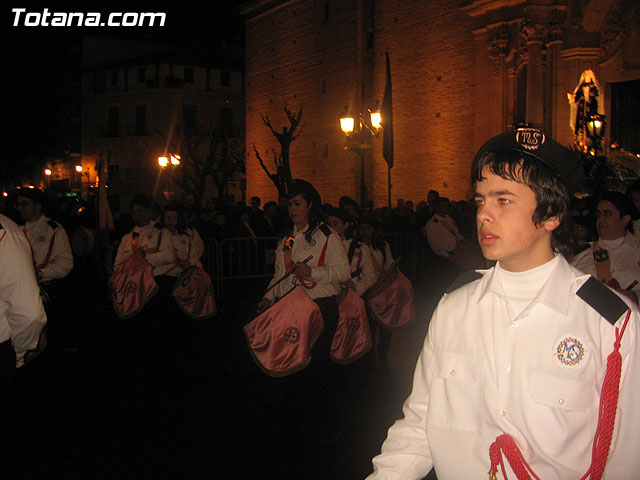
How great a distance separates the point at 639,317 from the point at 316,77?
31492 millimetres

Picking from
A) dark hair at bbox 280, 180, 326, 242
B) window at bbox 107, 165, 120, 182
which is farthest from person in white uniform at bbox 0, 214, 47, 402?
window at bbox 107, 165, 120, 182

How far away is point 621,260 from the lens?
16.9 feet

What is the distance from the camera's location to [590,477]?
75.3 inches

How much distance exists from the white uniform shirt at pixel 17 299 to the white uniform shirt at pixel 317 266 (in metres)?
2.47

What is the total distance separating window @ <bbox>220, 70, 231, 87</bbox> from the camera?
56.4 m

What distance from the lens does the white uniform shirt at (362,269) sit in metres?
8.19

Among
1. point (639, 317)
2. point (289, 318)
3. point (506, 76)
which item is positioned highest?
point (506, 76)

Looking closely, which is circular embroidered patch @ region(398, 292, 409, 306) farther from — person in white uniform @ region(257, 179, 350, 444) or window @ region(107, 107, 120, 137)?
window @ region(107, 107, 120, 137)

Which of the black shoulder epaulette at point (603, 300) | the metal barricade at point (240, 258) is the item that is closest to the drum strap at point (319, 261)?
the black shoulder epaulette at point (603, 300)

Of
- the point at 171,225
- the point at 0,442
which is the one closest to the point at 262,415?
the point at 0,442

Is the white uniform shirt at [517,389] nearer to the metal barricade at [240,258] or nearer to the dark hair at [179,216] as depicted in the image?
the dark hair at [179,216]

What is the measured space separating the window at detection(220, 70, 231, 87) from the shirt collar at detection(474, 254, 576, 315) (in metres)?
56.6

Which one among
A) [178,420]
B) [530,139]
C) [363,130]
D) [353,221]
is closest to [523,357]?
[530,139]

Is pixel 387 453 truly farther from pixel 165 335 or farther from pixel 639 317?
pixel 165 335
